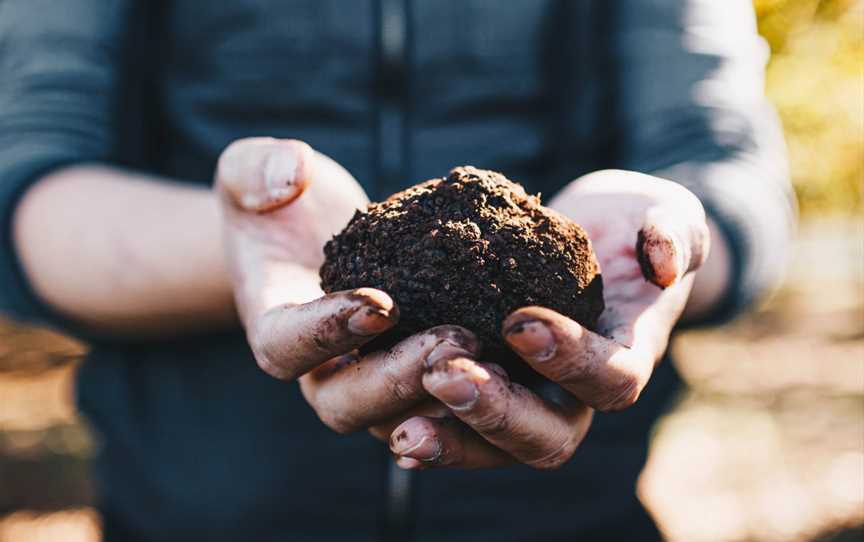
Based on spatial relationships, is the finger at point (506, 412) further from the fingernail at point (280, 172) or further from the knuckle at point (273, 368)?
the fingernail at point (280, 172)

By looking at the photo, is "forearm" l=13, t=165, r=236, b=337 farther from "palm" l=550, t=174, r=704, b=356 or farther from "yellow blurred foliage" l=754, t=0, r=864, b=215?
"yellow blurred foliage" l=754, t=0, r=864, b=215

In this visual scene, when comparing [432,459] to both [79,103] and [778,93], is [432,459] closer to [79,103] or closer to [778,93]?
[79,103]

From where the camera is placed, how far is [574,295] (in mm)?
1388

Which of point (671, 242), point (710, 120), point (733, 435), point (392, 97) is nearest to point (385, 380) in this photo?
point (671, 242)

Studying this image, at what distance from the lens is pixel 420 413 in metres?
1.31

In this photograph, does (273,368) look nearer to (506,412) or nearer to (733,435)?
(506,412)

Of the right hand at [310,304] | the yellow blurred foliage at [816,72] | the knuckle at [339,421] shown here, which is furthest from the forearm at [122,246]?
the yellow blurred foliage at [816,72]

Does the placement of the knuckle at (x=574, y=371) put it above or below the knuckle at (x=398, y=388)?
above

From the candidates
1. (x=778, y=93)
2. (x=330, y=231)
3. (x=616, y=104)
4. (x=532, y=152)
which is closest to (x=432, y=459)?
(x=330, y=231)

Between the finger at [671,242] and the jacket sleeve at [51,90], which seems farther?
the jacket sleeve at [51,90]

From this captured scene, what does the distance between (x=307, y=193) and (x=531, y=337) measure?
2.40 ft

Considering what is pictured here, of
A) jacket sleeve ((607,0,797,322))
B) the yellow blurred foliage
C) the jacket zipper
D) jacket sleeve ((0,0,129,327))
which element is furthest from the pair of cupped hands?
the yellow blurred foliage

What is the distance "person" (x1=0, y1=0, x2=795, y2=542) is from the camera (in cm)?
177

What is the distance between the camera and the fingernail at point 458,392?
1.10m
